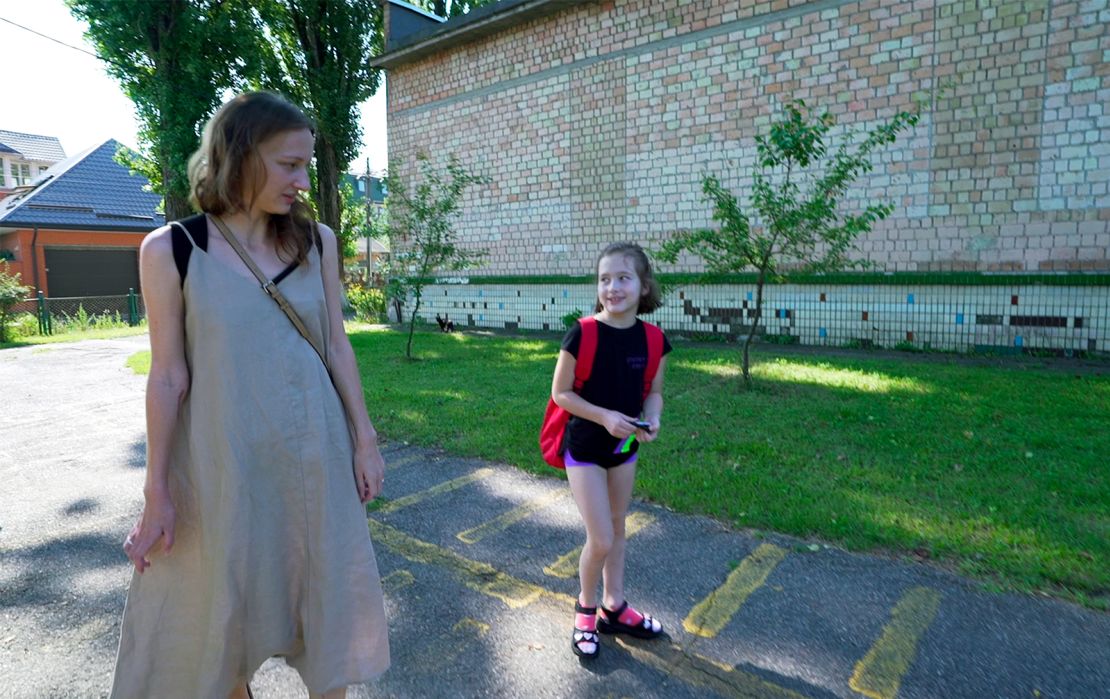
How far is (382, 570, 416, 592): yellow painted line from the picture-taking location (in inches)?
142

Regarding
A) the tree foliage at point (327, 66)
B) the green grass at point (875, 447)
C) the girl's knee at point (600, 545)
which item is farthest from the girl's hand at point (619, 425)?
the tree foliage at point (327, 66)

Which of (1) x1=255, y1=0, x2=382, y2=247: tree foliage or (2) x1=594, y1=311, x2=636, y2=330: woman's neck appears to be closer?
(2) x1=594, y1=311, x2=636, y2=330: woman's neck

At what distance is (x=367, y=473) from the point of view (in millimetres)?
2131

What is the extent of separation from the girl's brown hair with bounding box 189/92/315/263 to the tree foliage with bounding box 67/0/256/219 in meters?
17.4

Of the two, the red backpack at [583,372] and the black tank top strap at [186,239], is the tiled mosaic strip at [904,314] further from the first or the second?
the black tank top strap at [186,239]

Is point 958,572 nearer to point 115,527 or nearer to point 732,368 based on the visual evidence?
point 115,527

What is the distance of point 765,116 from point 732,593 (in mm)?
10539

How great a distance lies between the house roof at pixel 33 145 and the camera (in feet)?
150

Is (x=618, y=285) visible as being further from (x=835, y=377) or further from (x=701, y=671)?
(x=835, y=377)

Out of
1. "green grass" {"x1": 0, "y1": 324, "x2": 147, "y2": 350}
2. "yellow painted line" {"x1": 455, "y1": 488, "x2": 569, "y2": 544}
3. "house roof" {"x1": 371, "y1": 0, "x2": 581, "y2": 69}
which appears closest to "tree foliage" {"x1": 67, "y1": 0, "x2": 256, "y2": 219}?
"house roof" {"x1": 371, "y1": 0, "x2": 581, "y2": 69}

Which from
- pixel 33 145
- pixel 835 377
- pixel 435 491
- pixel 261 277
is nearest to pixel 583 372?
pixel 261 277

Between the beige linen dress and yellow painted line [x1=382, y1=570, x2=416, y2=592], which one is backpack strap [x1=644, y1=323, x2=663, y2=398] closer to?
the beige linen dress

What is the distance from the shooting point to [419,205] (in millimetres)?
11312

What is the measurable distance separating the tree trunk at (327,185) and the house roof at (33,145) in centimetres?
3559
